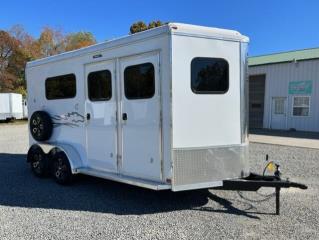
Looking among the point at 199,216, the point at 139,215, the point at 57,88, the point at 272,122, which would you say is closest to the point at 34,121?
the point at 57,88

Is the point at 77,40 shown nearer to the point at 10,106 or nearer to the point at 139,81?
the point at 10,106

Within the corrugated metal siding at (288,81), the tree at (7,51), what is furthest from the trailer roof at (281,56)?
the tree at (7,51)

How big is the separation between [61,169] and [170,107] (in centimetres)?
314

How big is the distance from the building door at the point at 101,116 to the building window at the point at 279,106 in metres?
16.0

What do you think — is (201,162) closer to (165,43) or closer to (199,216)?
(199,216)

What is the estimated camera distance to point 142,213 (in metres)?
5.14

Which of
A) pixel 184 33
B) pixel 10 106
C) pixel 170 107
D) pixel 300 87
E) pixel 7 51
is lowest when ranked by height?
pixel 10 106

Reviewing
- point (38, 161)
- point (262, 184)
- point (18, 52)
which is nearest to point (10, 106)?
point (18, 52)

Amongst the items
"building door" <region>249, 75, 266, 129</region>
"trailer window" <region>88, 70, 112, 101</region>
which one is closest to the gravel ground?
"trailer window" <region>88, 70, 112, 101</region>

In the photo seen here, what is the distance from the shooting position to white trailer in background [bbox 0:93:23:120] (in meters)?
27.7

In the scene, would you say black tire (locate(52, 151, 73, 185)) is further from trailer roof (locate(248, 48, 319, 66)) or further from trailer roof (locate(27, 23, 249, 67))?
trailer roof (locate(248, 48, 319, 66))

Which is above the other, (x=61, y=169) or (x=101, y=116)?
(x=101, y=116)

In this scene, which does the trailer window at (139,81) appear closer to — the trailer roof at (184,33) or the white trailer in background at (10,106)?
the trailer roof at (184,33)

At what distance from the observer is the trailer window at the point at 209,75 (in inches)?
200
